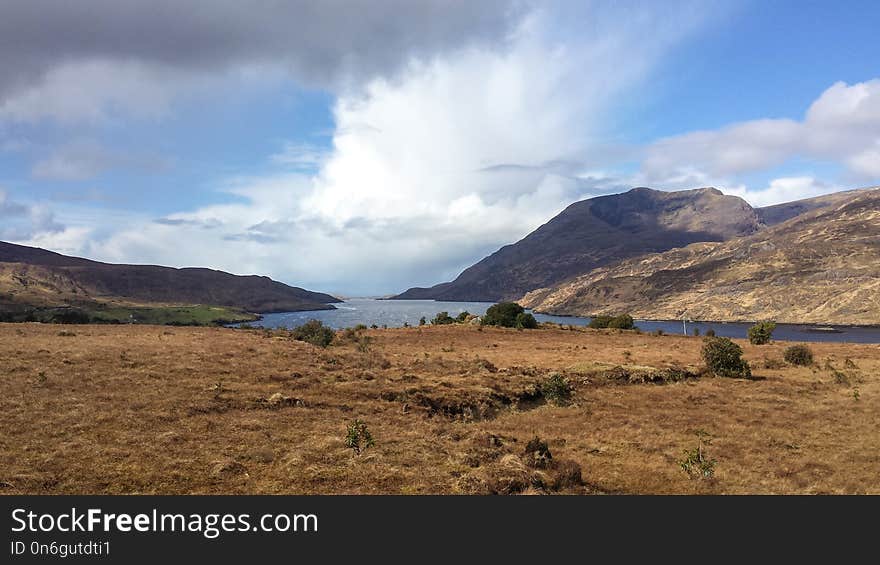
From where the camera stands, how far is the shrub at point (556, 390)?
99.8ft

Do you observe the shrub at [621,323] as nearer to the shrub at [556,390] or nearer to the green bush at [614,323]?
the green bush at [614,323]

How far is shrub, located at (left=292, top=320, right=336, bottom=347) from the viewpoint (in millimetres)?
47759

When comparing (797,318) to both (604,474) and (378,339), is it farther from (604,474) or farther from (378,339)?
(604,474)

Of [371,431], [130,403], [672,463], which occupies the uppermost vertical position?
[130,403]

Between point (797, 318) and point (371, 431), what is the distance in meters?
219

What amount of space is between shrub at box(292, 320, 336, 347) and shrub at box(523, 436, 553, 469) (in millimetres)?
31293

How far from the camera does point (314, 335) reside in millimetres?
49406

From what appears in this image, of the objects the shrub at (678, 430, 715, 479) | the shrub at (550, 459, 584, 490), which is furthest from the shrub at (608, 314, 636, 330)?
the shrub at (550, 459, 584, 490)

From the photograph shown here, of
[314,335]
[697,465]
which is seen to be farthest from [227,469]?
[314,335]

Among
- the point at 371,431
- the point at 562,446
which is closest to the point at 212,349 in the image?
the point at 371,431

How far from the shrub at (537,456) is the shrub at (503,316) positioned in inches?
2188

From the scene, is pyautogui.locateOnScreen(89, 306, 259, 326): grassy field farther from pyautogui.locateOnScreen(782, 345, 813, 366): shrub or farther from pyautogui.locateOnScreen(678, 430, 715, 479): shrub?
pyautogui.locateOnScreen(678, 430, 715, 479): shrub

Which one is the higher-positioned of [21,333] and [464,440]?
[21,333]
